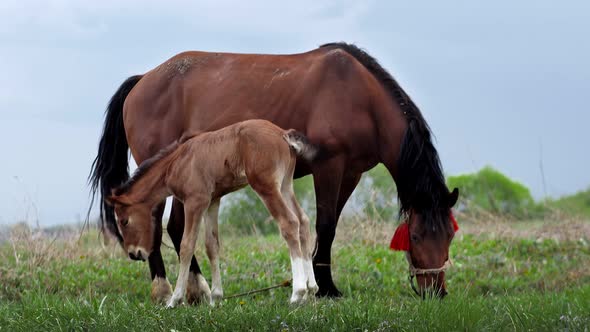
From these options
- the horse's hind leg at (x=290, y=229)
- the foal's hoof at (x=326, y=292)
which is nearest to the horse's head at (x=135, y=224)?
the horse's hind leg at (x=290, y=229)

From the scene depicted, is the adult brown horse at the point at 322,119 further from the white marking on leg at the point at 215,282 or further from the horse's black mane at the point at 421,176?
the white marking on leg at the point at 215,282

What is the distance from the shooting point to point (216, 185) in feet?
26.0

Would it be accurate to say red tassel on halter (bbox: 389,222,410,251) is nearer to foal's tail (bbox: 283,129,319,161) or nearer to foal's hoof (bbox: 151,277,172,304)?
foal's tail (bbox: 283,129,319,161)

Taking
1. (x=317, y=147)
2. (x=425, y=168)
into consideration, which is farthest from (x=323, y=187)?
(x=425, y=168)

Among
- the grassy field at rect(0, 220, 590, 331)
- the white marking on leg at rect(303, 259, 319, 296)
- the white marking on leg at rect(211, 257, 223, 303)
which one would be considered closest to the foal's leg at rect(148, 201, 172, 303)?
the grassy field at rect(0, 220, 590, 331)

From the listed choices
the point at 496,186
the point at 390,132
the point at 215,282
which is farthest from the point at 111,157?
the point at 496,186

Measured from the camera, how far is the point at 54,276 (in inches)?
442

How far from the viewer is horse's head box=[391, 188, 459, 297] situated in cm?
848

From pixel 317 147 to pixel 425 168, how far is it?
113 cm

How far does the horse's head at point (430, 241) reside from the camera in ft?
27.8

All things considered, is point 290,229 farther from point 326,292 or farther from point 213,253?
point 326,292

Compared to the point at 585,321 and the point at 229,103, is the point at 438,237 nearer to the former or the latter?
the point at 585,321

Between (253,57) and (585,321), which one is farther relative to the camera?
(253,57)

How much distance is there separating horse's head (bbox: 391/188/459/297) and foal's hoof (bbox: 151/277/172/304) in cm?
262
